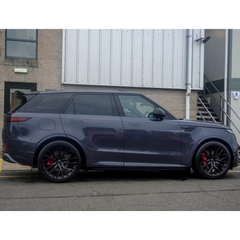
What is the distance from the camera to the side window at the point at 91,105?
20.2ft

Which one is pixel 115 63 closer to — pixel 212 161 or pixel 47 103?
pixel 47 103

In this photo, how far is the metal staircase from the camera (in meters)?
12.1

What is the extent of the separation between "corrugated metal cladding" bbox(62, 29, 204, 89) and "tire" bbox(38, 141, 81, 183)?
4.90 meters

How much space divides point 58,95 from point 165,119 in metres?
2.20

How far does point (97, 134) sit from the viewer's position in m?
6.00

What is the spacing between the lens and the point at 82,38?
1056cm

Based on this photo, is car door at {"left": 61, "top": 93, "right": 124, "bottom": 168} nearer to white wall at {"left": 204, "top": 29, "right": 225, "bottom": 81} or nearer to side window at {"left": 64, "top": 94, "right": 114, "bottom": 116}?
side window at {"left": 64, "top": 94, "right": 114, "bottom": 116}

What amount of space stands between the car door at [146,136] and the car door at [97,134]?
17cm

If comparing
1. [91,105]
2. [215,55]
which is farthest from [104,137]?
[215,55]

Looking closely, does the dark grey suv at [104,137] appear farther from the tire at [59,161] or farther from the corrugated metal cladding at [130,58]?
the corrugated metal cladding at [130,58]

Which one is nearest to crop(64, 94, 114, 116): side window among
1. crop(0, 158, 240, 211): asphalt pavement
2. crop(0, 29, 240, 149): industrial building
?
crop(0, 158, 240, 211): asphalt pavement

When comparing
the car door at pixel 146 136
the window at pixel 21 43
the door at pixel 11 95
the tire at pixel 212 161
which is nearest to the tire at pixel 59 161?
the car door at pixel 146 136

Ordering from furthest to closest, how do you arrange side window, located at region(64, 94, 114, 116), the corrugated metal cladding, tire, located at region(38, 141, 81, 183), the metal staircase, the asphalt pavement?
the metal staircase → the corrugated metal cladding → side window, located at region(64, 94, 114, 116) → tire, located at region(38, 141, 81, 183) → the asphalt pavement

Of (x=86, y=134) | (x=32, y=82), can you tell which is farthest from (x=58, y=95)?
(x=32, y=82)
